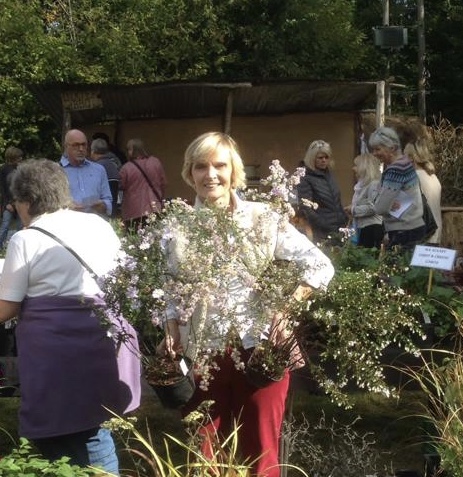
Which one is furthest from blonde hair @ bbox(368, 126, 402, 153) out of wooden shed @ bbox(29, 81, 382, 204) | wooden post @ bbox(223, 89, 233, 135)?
wooden shed @ bbox(29, 81, 382, 204)

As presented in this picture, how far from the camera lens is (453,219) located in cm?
1034

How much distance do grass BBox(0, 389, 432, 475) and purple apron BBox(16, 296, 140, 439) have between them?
49.6 inches

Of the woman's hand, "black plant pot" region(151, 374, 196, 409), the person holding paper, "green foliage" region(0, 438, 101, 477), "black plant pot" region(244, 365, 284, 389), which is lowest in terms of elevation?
"green foliage" region(0, 438, 101, 477)

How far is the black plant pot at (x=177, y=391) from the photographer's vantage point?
10.8ft

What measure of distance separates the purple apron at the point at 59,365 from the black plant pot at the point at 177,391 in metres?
0.41

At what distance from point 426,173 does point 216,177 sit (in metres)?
3.89

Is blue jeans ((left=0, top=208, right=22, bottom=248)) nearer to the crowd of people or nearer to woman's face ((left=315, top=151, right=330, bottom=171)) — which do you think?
woman's face ((left=315, top=151, right=330, bottom=171))

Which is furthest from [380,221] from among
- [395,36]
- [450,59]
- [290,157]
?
[450,59]

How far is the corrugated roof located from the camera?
11.2 m

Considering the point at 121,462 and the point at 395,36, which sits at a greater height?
the point at 395,36

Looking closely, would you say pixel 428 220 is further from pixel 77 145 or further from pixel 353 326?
pixel 353 326

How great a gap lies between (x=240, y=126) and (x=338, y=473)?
932cm

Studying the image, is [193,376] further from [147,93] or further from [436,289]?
[147,93]

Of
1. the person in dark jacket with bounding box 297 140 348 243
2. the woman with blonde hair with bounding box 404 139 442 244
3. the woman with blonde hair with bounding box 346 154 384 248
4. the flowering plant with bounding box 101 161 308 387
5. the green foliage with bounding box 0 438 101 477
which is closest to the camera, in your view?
the green foliage with bounding box 0 438 101 477
